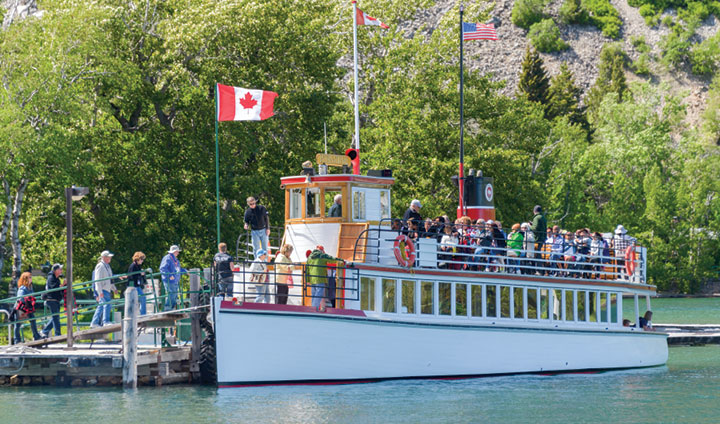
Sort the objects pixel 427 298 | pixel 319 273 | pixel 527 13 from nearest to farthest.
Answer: pixel 319 273 → pixel 427 298 → pixel 527 13

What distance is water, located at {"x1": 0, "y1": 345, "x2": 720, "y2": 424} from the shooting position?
20969 millimetres

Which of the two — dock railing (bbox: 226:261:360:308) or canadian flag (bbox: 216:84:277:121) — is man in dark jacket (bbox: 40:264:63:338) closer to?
dock railing (bbox: 226:261:360:308)

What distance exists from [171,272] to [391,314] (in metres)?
5.57

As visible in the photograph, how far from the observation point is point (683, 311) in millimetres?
63688

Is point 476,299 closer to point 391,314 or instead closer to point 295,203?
point 391,314

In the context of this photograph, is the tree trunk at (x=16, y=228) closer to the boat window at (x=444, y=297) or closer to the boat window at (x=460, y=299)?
the boat window at (x=444, y=297)

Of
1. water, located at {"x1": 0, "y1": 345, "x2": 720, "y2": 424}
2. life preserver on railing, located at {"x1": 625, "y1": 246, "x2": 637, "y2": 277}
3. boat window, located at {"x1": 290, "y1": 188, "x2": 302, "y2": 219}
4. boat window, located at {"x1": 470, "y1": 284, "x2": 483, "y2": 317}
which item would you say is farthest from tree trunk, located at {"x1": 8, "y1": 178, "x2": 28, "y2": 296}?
life preserver on railing, located at {"x1": 625, "y1": 246, "x2": 637, "y2": 277}

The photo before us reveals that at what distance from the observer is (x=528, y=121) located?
63.2m

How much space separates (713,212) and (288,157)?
53986 millimetres

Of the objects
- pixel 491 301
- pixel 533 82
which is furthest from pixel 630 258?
pixel 533 82

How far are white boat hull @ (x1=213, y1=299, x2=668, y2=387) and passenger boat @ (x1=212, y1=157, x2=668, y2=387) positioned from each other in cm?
2

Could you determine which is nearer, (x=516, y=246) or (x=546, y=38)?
(x=516, y=246)

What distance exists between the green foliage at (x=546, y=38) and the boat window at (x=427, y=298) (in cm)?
15091

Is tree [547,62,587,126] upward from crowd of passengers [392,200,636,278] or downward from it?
upward
